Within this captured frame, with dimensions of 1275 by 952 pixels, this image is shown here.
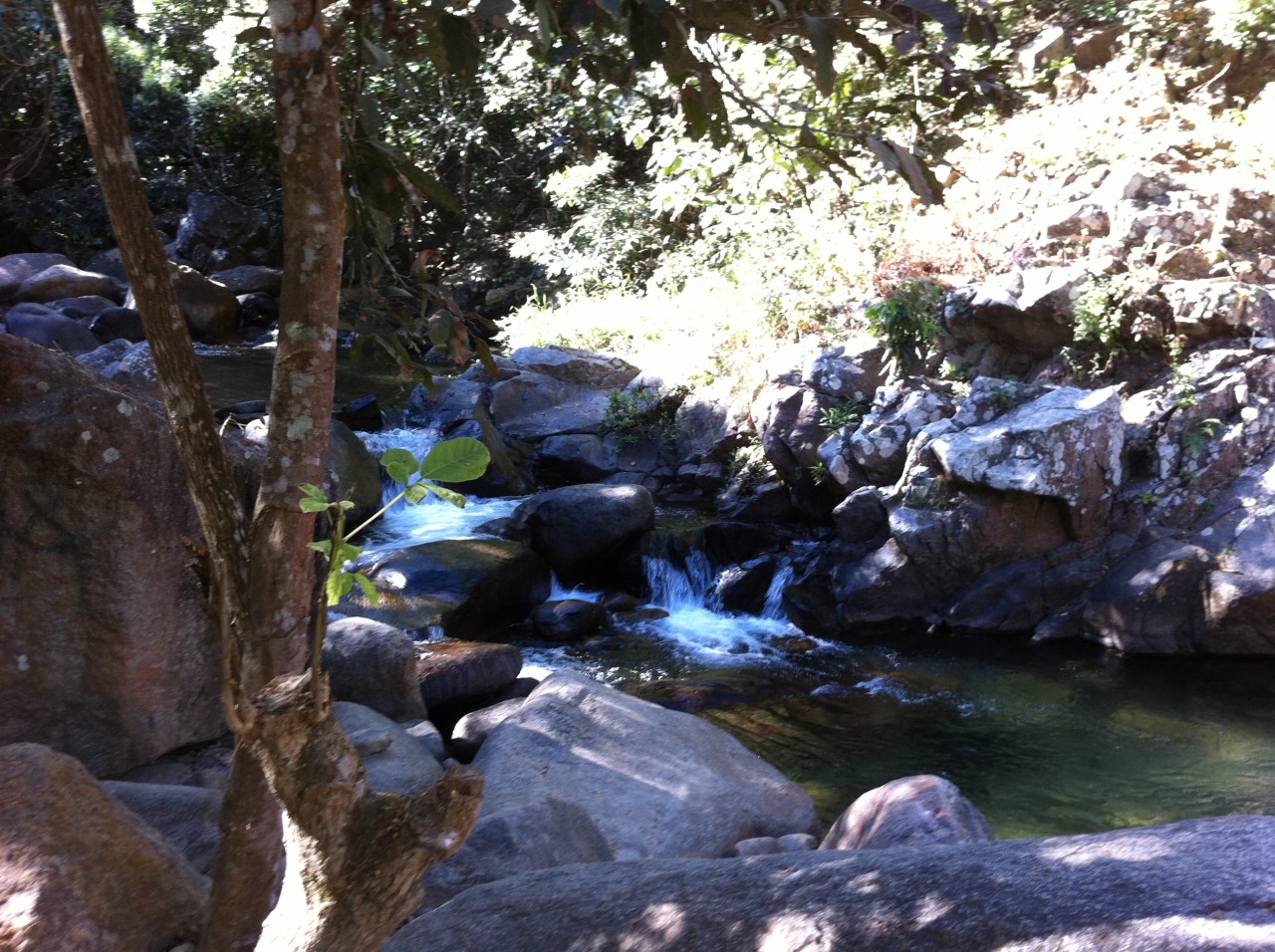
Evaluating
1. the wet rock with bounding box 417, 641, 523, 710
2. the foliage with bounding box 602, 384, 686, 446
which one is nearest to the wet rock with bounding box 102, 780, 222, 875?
the wet rock with bounding box 417, 641, 523, 710

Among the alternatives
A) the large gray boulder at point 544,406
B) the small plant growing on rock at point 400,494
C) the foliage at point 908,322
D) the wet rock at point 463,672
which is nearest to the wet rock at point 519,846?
the small plant growing on rock at point 400,494

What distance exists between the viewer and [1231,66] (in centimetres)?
1142

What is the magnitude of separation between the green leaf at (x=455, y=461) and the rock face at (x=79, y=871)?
1420mm

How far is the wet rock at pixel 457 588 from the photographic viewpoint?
7.39 meters

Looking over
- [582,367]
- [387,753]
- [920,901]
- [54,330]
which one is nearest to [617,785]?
[387,753]

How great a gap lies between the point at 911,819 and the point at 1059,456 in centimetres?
463

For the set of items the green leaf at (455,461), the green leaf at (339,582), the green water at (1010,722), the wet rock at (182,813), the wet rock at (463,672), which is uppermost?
the green leaf at (455,461)

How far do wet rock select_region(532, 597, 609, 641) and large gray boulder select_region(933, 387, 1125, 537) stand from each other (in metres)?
2.98

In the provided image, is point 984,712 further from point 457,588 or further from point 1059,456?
point 457,588

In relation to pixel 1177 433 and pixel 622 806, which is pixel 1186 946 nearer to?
pixel 622 806

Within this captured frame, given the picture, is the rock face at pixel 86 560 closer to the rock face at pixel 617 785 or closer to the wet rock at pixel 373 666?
the rock face at pixel 617 785

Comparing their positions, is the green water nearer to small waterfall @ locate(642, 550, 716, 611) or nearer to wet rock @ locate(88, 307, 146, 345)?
small waterfall @ locate(642, 550, 716, 611)

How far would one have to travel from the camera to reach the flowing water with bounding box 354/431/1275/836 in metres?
5.68

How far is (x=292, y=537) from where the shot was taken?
2.01 meters
